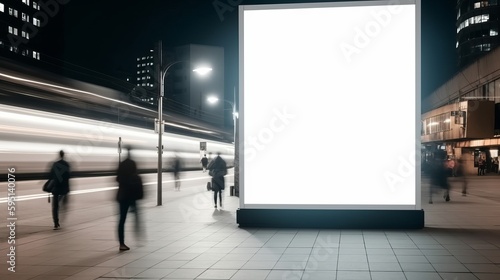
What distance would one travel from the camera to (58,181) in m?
11.6

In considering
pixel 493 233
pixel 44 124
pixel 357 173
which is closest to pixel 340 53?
pixel 357 173

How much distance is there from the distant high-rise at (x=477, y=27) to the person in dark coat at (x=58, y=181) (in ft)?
241

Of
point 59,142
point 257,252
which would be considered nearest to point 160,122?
point 59,142

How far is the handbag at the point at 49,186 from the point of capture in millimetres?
11398

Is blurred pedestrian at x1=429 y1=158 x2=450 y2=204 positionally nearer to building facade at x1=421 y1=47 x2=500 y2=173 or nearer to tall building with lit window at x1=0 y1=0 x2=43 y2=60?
building facade at x1=421 y1=47 x2=500 y2=173

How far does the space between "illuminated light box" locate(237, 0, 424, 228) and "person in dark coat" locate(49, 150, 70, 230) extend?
4.14 meters

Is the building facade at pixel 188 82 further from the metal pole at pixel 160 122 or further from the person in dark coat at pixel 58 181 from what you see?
the person in dark coat at pixel 58 181

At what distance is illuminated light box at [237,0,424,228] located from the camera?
11.0m

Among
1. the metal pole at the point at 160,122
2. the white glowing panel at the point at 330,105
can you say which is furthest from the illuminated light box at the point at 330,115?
the metal pole at the point at 160,122

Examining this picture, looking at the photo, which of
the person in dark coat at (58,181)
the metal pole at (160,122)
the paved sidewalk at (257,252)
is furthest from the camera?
the metal pole at (160,122)

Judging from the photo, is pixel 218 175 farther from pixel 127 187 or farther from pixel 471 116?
pixel 471 116

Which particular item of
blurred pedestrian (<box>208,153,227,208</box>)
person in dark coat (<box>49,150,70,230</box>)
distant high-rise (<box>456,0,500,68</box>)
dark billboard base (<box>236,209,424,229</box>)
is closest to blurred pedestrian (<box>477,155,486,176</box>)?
blurred pedestrian (<box>208,153,227,208</box>)

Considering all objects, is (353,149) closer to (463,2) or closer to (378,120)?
(378,120)

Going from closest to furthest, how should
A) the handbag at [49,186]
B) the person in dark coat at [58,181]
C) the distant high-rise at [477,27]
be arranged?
1. the handbag at [49,186]
2. the person in dark coat at [58,181]
3. the distant high-rise at [477,27]
